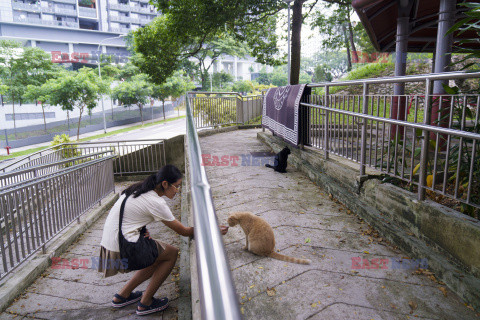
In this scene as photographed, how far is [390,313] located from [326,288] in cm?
44

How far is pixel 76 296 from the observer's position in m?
4.10

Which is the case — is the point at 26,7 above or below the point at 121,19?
below

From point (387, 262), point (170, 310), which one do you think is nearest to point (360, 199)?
point (387, 262)

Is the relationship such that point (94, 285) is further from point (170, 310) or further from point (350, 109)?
point (350, 109)

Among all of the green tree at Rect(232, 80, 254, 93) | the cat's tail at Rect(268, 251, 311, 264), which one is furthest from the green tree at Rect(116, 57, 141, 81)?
the cat's tail at Rect(268, 251, 311, 264)

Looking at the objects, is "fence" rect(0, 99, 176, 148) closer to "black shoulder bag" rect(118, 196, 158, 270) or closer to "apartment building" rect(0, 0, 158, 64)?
"apartment building" rect(0, 0, 158, 64)

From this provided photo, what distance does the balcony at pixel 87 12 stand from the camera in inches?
2138

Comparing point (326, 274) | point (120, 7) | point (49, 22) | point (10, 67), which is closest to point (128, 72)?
point (10, 67)

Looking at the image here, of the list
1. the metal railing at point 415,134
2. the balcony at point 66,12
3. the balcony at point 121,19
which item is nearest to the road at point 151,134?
the metal railing at point 415,134

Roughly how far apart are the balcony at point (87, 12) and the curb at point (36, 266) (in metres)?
59.0

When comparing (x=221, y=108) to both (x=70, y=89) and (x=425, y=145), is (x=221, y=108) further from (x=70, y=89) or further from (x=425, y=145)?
(x=70, y=89)

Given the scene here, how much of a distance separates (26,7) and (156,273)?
195ft

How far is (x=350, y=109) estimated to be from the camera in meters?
4.28

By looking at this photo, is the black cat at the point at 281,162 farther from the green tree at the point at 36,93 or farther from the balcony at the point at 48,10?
the balcony at the point at 48,10
